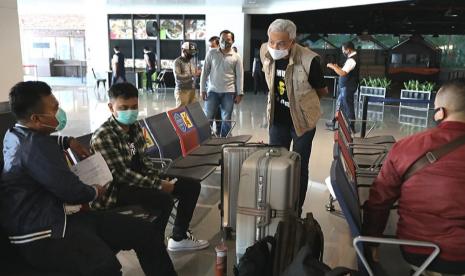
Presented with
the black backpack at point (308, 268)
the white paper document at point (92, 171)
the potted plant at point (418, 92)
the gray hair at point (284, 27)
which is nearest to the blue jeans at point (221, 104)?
the gray hair at point (284, 27)

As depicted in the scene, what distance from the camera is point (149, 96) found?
42.1 feet

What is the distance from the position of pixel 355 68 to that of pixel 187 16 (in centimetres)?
981

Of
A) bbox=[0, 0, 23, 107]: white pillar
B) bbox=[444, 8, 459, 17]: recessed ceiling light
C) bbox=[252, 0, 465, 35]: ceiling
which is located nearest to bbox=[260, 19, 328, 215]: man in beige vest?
bbox=[0, 0, 23, 107]: white pillar

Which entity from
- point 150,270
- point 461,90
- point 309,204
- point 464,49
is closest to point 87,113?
point 309,204

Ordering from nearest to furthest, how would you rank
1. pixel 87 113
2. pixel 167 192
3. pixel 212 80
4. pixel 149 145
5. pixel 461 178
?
pixel 461 178 < pixel 167 192 < pixel 149 145 < pixel 212 80 < pixel 87 113

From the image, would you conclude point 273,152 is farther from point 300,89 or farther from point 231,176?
point 300,89

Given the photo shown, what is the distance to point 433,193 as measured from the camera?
1.62 m

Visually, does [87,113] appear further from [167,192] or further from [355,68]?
[167,192]

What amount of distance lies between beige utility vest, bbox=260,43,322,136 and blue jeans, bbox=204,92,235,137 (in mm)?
2134

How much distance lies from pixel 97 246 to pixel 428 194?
136cm

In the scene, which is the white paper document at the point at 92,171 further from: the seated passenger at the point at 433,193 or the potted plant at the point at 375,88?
the potted plant at the point at 375,88

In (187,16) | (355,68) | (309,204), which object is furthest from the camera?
(187,16)

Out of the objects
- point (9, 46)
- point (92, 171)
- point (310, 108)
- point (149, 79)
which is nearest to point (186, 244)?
point (92, 171)

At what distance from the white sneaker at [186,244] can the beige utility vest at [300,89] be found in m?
1.07
